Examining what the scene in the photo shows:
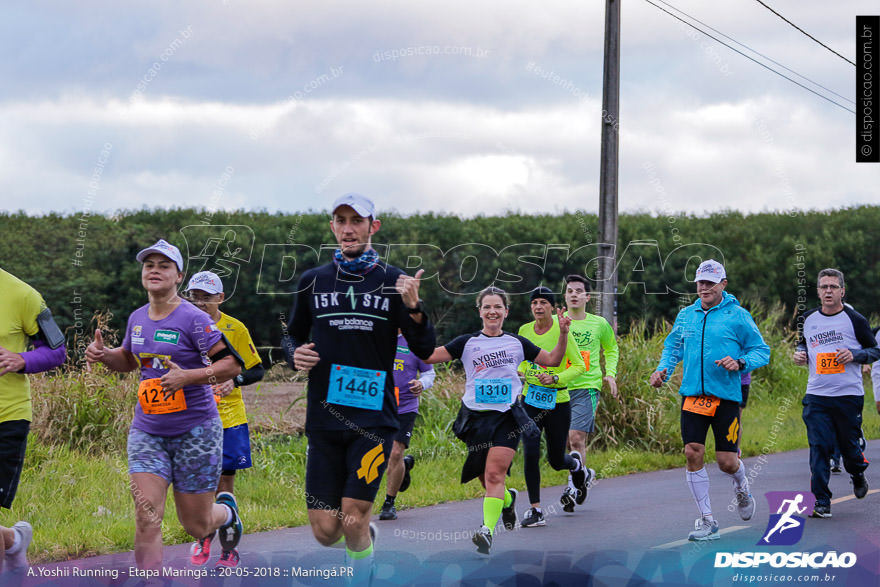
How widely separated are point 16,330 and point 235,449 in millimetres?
2169

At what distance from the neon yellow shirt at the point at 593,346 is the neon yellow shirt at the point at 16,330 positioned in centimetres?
527

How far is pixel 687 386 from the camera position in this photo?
8.20 m

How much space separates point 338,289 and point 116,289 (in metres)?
→ 13.6

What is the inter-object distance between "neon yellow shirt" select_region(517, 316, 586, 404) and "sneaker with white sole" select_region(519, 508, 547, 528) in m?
1.03

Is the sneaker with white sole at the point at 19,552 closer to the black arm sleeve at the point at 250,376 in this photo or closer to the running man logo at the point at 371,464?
the black arm sleeve at the point at 250,376

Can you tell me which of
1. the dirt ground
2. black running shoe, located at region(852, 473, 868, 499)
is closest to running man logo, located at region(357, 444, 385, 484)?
black running shoe, located at region(852, 473, 868, 499)

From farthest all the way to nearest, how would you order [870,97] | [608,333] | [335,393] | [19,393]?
[870,97]
[608,333]
[19,393]
[335,393]

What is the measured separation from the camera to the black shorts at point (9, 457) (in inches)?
226

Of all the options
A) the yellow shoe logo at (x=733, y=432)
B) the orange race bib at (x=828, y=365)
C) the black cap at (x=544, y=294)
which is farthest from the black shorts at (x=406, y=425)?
the orange race bib at (x=828, y=365)

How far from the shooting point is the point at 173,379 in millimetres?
5750

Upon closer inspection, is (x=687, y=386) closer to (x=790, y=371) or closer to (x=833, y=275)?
(x=833, y=275)

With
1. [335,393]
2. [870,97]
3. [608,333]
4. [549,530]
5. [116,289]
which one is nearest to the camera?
[335,393]

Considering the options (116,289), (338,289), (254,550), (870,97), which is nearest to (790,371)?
(870,97)

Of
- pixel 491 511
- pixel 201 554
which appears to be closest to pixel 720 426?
pixel 491 511
